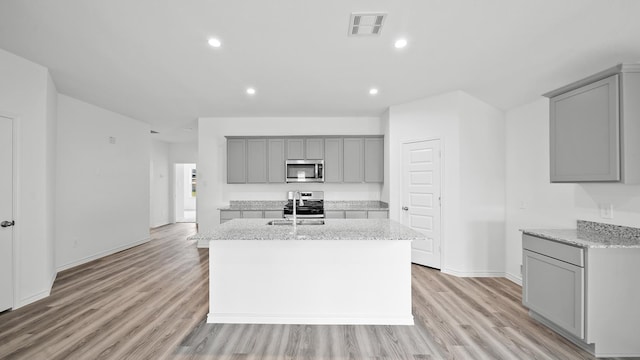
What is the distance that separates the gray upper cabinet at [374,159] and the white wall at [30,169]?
4.69 meters

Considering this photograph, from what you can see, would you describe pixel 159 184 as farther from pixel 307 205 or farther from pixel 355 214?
pixel 355 214

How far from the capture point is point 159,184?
8.50 meters

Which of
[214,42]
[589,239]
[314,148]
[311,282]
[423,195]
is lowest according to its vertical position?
[311,282]

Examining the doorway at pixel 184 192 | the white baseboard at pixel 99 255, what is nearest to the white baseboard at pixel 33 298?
the white baseboard at pixel 99 255

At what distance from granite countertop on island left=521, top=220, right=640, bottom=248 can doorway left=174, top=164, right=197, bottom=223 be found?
952 cm

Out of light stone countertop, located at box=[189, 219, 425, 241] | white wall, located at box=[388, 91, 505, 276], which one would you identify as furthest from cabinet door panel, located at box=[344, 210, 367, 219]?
light stone countertop, located at box=[189, 219, 425, 241]

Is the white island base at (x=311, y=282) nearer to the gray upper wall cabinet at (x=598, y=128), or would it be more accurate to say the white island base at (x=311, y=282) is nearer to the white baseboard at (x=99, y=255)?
the gray upper wall cabinet at (x=598, y=128)

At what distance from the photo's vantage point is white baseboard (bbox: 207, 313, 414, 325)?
2.65m

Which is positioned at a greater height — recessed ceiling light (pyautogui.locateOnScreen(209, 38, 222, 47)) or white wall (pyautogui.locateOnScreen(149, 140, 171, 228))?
recessed ceiling light (pyautogui.locateOnScreen(209, 38, 222, 47))

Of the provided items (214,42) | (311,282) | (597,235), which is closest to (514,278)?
(597,235)

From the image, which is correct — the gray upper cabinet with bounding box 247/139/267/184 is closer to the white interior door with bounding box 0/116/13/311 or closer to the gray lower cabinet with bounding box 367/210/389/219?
the gray lower cabinet with bounding box 367/210/389/219

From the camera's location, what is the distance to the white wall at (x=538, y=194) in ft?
8.42

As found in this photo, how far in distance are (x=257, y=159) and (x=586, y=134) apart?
4686 millimetres

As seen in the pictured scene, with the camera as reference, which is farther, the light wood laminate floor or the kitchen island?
the kitchen island
